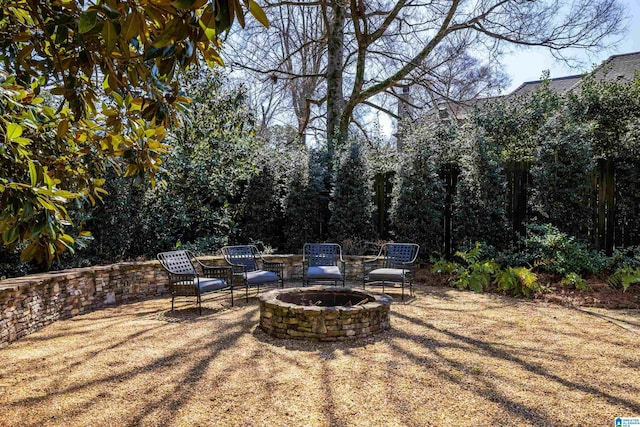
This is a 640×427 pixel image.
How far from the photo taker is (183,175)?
8.20 metres

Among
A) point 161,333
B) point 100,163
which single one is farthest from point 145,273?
point 100,163

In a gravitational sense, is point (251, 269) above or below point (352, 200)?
below

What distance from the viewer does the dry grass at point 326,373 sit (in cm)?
274

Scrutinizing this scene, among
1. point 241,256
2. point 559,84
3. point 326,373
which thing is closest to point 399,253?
point 241,256

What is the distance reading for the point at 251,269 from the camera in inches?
274

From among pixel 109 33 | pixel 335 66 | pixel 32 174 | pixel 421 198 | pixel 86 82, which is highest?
pixel 335 66

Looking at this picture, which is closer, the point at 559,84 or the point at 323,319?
the point at 323,319

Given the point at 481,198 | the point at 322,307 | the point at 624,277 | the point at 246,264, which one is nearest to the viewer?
the point at 322,307

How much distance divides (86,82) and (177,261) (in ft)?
12.6

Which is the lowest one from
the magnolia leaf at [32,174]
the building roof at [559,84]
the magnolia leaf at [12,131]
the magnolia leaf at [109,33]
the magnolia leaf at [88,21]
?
the magnolia leaf at [32,174]

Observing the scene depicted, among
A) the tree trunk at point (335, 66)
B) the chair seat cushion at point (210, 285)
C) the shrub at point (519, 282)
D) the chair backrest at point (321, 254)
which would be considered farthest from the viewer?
the tree trunk at point (335, 66)

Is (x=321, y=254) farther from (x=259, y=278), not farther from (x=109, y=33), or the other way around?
(x=109, y=33)

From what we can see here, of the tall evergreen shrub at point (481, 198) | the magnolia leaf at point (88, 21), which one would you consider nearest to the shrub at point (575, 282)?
the tall evergreen shrub at point (481, 198)

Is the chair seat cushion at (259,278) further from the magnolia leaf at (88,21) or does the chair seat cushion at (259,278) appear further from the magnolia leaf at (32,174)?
the magnolia leaf at (88,21)
